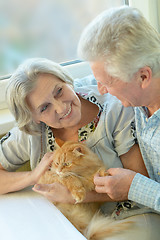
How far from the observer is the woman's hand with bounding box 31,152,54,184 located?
1.46 metres

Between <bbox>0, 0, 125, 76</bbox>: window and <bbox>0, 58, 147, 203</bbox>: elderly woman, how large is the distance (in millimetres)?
644

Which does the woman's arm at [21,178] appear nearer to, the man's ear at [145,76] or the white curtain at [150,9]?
the man's ear at [145,76]

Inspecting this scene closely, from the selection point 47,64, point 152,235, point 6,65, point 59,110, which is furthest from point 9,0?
point 152,235

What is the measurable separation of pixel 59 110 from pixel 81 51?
0.33 m

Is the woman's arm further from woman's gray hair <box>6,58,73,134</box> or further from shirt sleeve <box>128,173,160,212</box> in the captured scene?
shirt sleeve <box>128,173,160,212</box>

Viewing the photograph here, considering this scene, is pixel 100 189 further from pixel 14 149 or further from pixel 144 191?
pixel 14 149

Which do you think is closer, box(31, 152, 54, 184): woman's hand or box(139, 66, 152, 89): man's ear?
box(139, 66, 152, 89): man's ear

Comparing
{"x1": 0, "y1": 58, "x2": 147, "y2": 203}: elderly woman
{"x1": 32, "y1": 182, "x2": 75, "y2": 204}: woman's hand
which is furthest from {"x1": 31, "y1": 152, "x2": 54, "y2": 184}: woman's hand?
{"x1": 32, "y1": 182, "x2": 75, "y2": 204}: woman's hand

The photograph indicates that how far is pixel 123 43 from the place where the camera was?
1053 millimetres

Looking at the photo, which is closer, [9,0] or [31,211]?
[31,211]

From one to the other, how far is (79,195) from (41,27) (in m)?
1.20

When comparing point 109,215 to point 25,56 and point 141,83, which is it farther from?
point 25,56

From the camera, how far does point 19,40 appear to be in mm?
2033

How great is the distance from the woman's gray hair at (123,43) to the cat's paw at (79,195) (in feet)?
1.74
